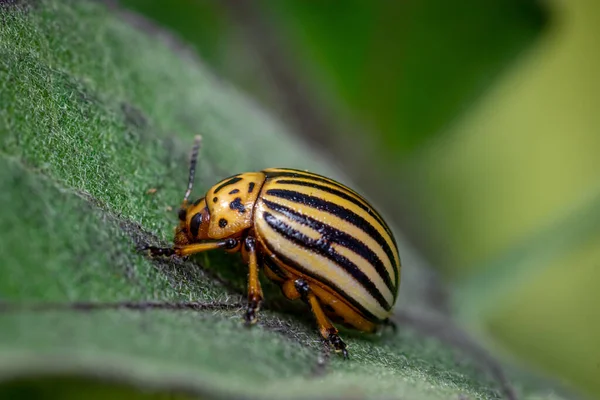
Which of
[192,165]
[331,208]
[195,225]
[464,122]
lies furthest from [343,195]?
[464,122]

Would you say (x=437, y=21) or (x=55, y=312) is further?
(x=437, y=21)

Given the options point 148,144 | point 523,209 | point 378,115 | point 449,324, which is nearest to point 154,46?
point 148,144

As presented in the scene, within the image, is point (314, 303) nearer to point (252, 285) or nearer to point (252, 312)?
point (252, 285)

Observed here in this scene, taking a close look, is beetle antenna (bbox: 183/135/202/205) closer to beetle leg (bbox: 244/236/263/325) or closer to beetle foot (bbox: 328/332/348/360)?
beetle leg (bbox: 244/236/263/325)

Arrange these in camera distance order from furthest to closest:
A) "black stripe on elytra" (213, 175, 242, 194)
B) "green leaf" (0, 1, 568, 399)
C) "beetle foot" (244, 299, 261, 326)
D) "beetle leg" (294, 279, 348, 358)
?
"black stripe on elytra" (213, 175, 242, 194)
"beetle leg" (294, 279, 348, 358)
"beetle foot" (244, 299, 261, 326)
"green leaf" (0, 1, 568, 399)

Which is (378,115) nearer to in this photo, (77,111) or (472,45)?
(472,45)

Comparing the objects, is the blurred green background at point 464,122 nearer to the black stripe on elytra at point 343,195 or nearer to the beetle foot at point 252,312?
the black stripe on elytra at point 343,195

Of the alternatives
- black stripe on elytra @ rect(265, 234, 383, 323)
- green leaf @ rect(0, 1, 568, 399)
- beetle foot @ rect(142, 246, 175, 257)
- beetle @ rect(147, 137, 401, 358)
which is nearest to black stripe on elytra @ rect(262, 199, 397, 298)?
beetle @ rect(147, 137, 401, 358)
